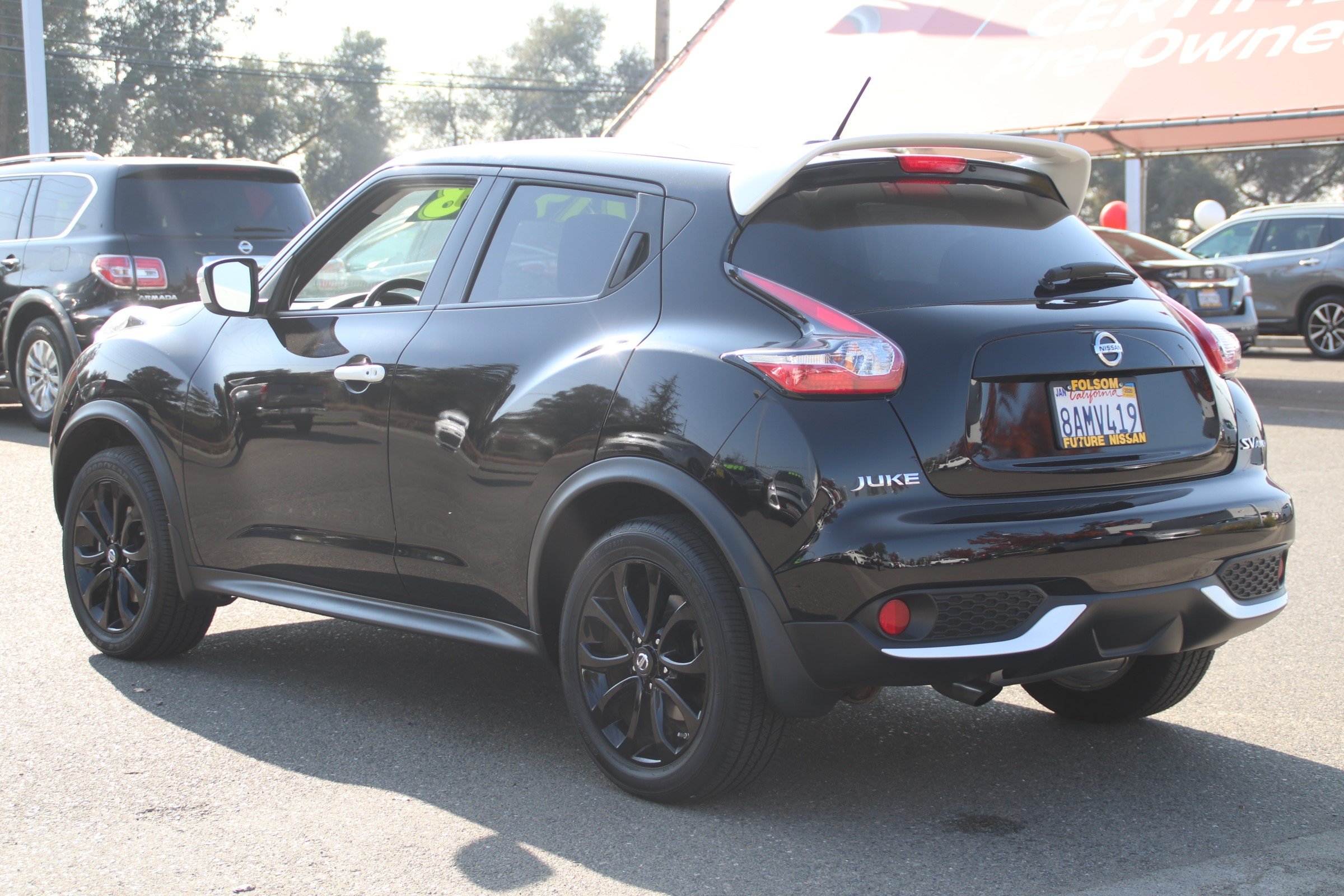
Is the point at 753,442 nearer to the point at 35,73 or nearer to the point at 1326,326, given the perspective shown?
the point at 1326,326

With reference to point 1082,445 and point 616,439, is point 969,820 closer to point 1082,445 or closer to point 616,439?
point 1082,445

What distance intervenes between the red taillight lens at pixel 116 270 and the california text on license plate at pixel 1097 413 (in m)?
9.04

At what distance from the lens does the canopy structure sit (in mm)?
16281

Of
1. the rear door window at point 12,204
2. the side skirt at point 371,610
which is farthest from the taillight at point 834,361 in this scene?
the rear door window at point 12,204

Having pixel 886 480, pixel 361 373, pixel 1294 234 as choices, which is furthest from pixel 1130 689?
pixel 1294 234

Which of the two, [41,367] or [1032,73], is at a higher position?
[1032,73]

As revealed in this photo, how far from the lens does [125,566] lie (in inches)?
204

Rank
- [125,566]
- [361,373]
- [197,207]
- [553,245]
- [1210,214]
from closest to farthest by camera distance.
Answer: [553,245], [361,373], [125,566], [197,207], [1210,214]

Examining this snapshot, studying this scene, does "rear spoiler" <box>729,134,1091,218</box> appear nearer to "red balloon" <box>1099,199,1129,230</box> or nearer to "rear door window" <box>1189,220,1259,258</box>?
"rear door window" <box>1189,220,1259,258</box>

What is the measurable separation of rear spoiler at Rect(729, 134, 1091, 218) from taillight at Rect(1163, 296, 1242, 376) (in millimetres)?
502

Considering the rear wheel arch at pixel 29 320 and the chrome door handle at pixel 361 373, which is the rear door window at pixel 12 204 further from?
the chrome door handle at pixel 361 373

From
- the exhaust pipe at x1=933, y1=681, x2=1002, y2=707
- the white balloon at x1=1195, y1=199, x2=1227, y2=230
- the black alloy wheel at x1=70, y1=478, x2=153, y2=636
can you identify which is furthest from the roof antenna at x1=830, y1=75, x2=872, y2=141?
the white balloon at x1=1195, y1=199, x2=1227, y2=230

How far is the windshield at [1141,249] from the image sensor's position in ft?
52.0

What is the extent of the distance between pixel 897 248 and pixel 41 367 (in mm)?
9765
